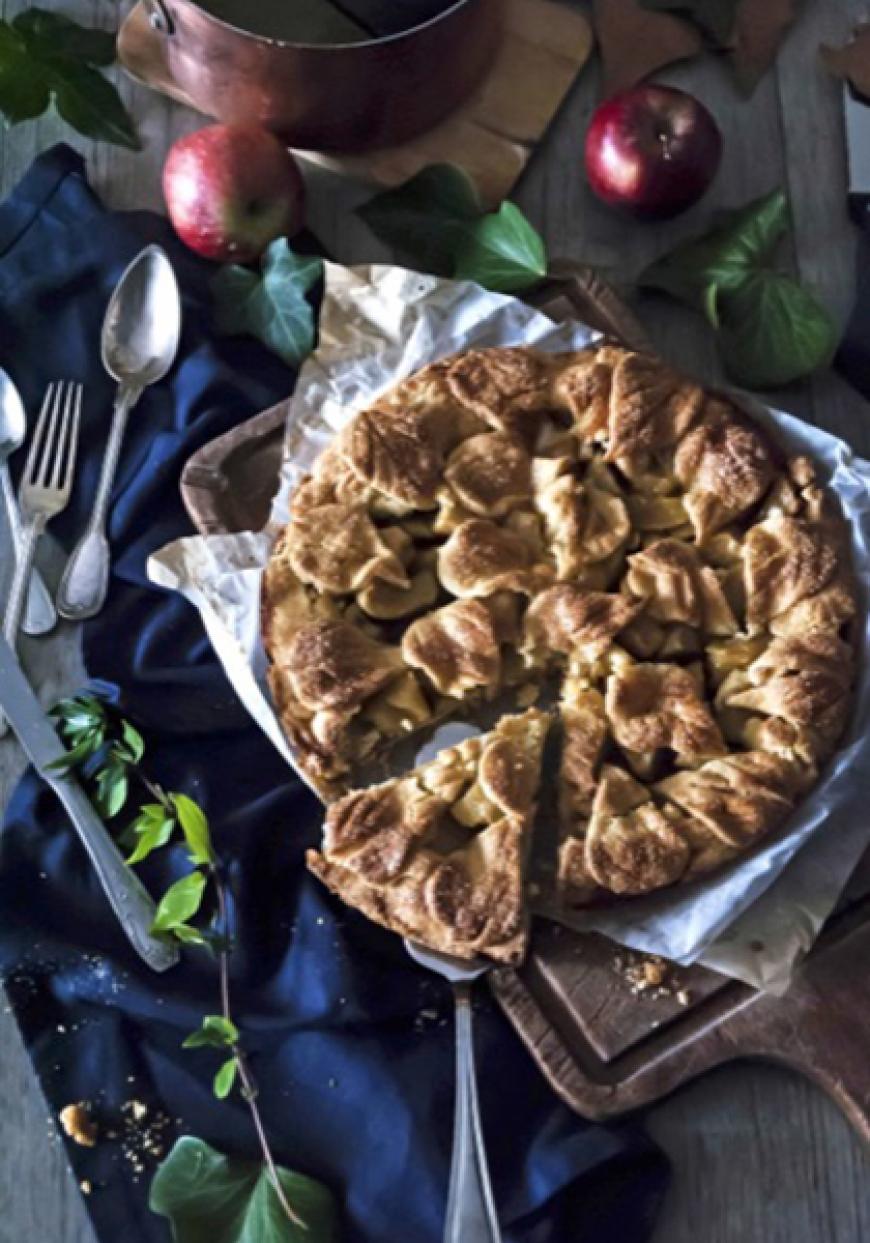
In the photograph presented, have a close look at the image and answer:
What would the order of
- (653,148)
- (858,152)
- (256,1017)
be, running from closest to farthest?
1. (256,1017)
2. (653,148)
3. (858,152)

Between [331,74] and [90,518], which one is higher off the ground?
[331,74]

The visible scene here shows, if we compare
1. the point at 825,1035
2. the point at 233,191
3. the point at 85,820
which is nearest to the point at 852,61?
the point at 233,191

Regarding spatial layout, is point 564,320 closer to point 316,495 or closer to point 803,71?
point 316,495

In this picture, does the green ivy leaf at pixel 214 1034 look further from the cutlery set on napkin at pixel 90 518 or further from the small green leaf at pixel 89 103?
the small green leaf at pixel 89 103

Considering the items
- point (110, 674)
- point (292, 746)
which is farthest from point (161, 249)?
point (292, 746)

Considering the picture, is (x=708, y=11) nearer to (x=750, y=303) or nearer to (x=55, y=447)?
(x=750, y=303)

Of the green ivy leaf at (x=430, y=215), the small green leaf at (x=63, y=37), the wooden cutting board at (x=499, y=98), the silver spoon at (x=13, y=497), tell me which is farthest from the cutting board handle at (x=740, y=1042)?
the small green leaf at (x=63, y=37)
